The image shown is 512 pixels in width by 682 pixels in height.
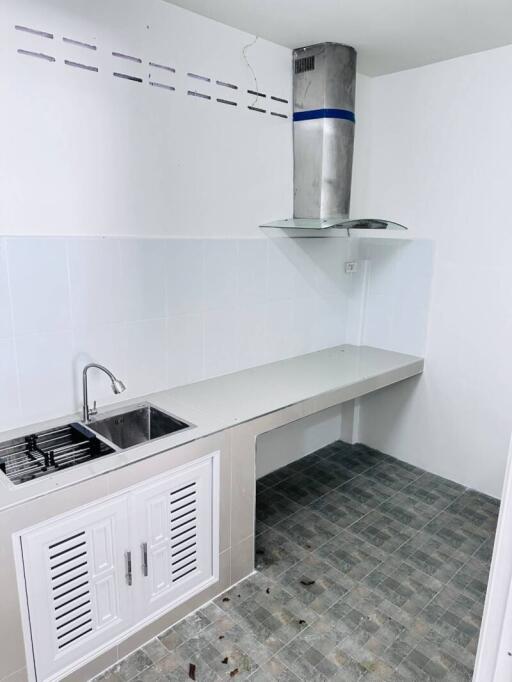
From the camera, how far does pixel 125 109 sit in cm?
202

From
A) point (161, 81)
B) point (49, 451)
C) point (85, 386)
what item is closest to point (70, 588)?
point (49, 451)

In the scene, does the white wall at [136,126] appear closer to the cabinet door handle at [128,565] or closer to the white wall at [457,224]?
the white wall at [457,224]

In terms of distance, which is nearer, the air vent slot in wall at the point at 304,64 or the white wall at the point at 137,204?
the white wall at the point at 137,204

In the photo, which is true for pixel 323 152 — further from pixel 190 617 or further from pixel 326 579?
pixel 190 617

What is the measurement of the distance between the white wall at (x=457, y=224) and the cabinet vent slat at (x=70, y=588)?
2.26 meters

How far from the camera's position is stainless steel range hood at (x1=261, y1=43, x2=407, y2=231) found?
2.51m

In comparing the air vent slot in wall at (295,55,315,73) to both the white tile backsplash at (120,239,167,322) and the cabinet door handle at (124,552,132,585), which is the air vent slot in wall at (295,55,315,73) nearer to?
the white tile backsplash at (120,239,167,322)

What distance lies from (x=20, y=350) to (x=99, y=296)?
38 cm

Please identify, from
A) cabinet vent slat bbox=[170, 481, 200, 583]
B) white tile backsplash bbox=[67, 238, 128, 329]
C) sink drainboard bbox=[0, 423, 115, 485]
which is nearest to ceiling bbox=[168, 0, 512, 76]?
white tile backsplash bbox=[67, 238, 128, 329]

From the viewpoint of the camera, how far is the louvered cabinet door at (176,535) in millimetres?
1767

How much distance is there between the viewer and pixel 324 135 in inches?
101

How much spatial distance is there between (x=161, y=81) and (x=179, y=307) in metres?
0.99

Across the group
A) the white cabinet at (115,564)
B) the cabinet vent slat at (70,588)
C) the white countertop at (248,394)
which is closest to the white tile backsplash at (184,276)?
the white countertop at (248,394)

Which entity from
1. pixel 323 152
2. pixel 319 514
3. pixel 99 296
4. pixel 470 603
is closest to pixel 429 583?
pixel 470 603
